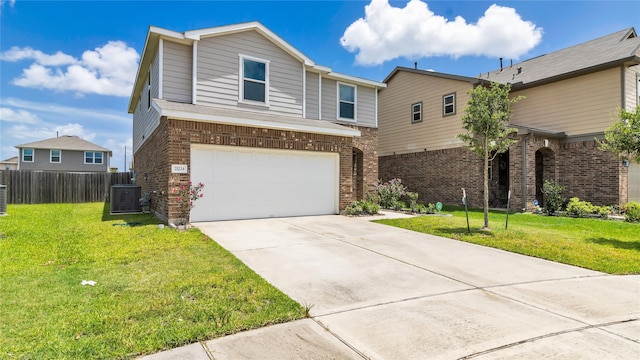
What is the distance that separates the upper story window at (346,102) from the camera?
568 inches

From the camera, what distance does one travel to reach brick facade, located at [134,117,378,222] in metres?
8.73

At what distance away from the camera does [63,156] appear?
3062 cm

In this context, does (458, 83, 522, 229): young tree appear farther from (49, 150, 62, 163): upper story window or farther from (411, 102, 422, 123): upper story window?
(49, 150, 62, 163): upper story window

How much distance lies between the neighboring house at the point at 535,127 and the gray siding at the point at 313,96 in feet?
21.5

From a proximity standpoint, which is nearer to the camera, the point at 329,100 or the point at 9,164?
the point at 329,100

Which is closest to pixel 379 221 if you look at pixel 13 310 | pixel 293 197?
pixel 293 197

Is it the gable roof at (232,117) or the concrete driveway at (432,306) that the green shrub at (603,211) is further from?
the gable roof at (232,117)

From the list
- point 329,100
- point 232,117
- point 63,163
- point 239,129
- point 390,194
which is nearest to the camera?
point 232,117

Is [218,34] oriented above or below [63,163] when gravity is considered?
above

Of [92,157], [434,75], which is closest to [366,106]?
[434,75]

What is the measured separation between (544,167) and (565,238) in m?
8.58

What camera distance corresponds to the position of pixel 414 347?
2732 mm

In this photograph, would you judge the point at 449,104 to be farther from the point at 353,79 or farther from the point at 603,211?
the point at 603,211

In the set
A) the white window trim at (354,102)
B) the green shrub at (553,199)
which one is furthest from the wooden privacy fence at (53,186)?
the green shrub at (553,199)
